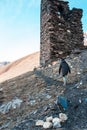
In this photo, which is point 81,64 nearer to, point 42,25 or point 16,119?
point 42,25

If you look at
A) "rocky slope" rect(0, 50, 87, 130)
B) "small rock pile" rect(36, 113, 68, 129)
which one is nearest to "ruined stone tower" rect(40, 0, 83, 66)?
"rocky slope" rect(0, 50, 87, 130)

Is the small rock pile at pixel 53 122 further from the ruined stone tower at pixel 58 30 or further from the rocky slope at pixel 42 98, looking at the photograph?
the ruined stone tower at pixel 58 30

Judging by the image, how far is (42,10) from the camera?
23.7 meters

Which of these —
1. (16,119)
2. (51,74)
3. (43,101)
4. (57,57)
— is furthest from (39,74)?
(16,119)

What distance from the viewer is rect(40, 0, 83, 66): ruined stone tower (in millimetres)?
21888

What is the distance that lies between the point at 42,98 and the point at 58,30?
8.51 meters

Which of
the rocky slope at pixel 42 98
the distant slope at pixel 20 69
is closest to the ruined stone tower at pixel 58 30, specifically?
the rocky slope at pixel 42 98

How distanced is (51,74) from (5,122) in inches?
238

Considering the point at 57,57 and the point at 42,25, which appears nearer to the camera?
the point at 57,57

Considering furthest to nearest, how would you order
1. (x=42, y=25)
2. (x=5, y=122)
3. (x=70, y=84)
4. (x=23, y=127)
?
1. (x=42, y=25)
2. (x=70, y=84)
3. (x=5, y=122)
4. (x=23, y=127)

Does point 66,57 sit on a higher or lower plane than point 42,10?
lower

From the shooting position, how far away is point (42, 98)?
15.1 meters

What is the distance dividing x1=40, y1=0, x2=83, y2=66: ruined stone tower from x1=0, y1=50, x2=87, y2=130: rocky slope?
2.22 meters

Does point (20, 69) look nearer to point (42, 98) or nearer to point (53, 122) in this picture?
point (42, 98)
